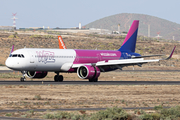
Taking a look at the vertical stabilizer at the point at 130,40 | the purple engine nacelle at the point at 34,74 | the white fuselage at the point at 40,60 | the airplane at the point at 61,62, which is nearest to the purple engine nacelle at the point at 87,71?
the airplane at the point at 61,62

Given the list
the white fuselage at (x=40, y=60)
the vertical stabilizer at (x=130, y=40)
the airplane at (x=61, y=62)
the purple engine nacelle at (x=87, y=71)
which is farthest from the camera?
the vertical stabilizer at (x=130, y=40)

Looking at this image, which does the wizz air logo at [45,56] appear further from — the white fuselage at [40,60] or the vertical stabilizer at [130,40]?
the vertical stabilizer at [130,40]

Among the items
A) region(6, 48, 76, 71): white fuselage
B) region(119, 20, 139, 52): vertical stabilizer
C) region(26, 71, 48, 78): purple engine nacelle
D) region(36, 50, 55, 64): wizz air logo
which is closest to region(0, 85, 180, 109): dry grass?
region(6, 48, 76, 71): white fuselage

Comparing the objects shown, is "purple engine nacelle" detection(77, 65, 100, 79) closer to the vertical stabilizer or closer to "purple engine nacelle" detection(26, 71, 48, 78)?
"purple engine nacelle" detection(26, 71, 48, 78)

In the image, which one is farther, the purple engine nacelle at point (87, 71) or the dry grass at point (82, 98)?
the purple engine nacelle at point (87, 71)

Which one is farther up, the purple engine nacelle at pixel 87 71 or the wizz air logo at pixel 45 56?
the wizz air logo at pixel 45 56

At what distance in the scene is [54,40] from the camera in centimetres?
14525

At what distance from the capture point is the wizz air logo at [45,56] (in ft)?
150

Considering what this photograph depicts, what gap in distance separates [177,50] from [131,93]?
121 m

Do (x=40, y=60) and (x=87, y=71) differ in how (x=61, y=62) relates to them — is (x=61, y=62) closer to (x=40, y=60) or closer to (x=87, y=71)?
(x=40, y=60)

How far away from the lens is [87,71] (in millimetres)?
47031

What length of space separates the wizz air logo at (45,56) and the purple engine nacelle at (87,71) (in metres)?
3.68

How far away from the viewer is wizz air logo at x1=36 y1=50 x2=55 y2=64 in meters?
45.8

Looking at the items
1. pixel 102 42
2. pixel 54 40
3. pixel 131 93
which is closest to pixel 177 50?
pixel 102 42
